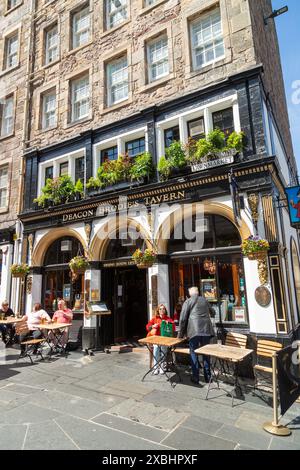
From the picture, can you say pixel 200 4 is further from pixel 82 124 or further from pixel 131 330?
pixel 131 330

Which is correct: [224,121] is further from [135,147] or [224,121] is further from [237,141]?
[135,147]

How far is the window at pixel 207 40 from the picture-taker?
31.8ft

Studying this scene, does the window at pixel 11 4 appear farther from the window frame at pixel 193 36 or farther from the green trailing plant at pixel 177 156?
the green trailing plant at pixel 177 156

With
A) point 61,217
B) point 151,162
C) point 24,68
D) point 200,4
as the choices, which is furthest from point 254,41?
point 24,68

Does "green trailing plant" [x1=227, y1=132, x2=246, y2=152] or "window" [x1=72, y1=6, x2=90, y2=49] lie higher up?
"window" [x1=72, y1=6, x2=90, y2=49]

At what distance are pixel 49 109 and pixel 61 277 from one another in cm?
784

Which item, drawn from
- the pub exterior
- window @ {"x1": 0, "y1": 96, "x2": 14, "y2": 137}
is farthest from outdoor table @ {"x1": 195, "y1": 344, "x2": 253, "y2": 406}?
window @ {"x1": 0, "y1": 96, "x2": 14, "y2": 137}

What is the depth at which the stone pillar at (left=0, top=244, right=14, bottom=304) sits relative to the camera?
1282cm

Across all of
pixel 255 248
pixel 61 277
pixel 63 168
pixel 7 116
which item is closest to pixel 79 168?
pixel 63 168

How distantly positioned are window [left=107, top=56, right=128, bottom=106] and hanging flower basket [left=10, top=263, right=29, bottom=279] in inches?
289

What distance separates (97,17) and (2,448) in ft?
49.0

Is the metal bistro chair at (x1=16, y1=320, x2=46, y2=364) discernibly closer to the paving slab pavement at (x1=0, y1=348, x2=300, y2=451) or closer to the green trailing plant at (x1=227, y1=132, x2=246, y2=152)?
the paving slab pavement at (x1=0, y1=348, x2=300, y2=451)

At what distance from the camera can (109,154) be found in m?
11.5

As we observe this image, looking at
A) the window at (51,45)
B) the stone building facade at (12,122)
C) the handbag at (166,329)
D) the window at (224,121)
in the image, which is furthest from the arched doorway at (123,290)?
the window at (51,45)
